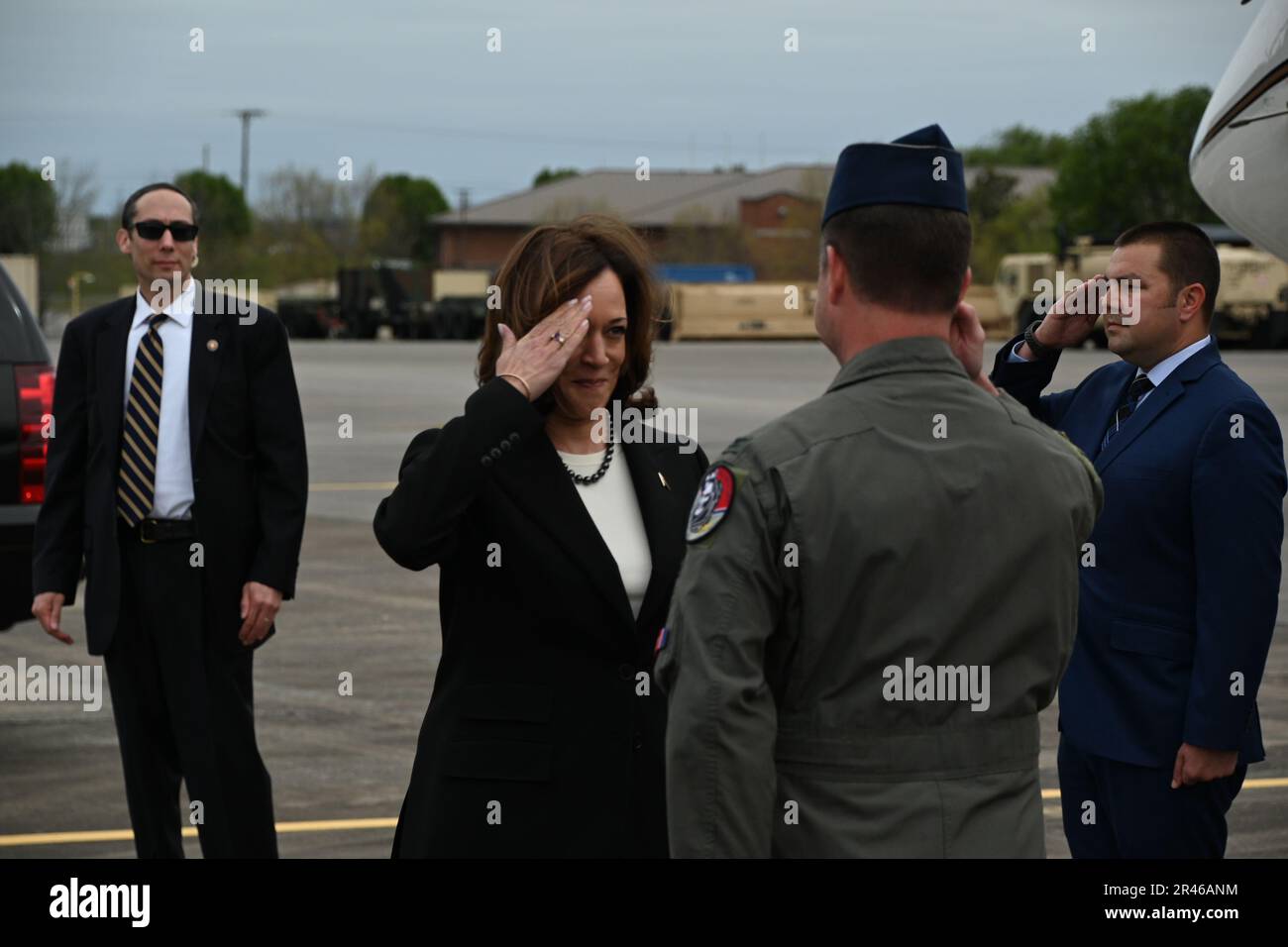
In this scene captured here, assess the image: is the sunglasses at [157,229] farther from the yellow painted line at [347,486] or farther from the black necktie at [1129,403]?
the yellow painted line at [347,486]

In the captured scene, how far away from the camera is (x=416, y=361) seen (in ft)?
158

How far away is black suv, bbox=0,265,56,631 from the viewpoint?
24.2 feet

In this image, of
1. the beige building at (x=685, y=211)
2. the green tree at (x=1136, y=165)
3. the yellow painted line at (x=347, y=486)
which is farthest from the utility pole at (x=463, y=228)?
the yellow painted line at (x=347, y=486)

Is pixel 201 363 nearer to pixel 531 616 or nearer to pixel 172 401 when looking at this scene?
pixel 172 401

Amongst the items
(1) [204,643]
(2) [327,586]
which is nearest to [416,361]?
(2) [327,586]

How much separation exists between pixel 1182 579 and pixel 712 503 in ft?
6.94

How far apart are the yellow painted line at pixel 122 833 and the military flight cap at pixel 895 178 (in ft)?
13.2

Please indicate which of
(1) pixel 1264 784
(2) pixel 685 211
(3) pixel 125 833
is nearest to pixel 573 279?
(3) pixel 125 833

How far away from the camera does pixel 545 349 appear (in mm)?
3445

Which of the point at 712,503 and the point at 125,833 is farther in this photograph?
the point at 125,833

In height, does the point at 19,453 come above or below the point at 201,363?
below

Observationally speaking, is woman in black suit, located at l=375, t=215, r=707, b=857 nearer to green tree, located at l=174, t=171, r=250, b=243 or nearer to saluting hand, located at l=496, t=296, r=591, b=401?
saluting hand, located at l=496, t=296, r=591, b=401

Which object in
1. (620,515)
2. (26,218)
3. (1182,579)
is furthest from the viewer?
(26,218)

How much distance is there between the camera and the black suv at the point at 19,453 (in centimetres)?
738
